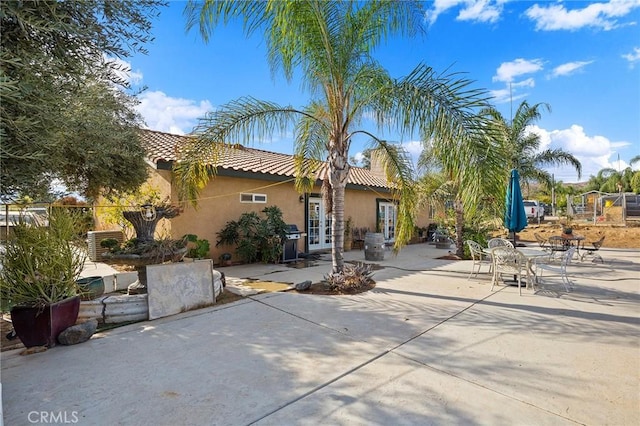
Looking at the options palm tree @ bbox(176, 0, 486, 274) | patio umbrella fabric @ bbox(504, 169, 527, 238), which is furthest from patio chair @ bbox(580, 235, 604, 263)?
palm tree @ bbox(176, 0, 486, 274)

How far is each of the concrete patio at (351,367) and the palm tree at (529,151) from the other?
30.3 feet

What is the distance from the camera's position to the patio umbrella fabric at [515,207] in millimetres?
8305

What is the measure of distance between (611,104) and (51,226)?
50.2 ft

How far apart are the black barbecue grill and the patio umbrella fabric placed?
22.5 ft

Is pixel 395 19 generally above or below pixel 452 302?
above

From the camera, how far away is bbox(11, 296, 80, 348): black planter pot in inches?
165

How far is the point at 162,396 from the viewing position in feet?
10.1

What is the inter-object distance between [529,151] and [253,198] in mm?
12836

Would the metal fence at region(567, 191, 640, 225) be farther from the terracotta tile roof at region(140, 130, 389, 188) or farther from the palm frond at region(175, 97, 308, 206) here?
the palm frond at region(175, 97, 308, 206)

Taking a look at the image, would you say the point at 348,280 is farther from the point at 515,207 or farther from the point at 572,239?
the point at 572,239

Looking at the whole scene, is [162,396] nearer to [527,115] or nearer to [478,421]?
[478,421]

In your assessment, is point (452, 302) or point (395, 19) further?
point (395, 19)

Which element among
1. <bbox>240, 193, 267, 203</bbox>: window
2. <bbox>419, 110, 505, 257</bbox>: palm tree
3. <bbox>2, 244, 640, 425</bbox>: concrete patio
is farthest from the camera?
<bbox>240, 193, 267, 203</bbox>: window

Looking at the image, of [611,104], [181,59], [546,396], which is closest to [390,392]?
[546,396]
